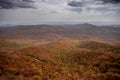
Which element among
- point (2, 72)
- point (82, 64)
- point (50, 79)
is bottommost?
point (82, 64)

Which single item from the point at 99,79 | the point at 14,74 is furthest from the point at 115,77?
the point at 14,74

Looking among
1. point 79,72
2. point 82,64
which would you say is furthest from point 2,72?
point 82,64

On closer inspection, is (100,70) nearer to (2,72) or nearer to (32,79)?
(32,79)

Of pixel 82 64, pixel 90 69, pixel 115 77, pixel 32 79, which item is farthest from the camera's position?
pixel 82 64

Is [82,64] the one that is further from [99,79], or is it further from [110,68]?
[99,79]

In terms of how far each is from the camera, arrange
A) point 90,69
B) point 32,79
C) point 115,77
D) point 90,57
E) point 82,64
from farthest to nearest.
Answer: point 90,57, point 82,64, point 90,69, point 115,77, point 32,79

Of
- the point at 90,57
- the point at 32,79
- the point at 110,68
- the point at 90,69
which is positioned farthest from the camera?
the point at 90,57

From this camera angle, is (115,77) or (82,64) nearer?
(115,77)

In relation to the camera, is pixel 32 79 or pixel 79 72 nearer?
pixel 32 79

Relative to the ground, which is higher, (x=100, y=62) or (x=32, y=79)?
(x=32, y=79)
